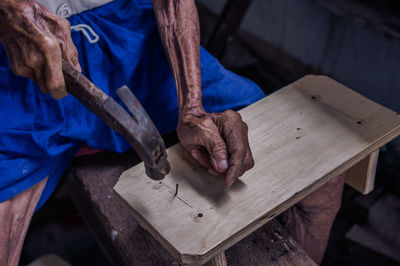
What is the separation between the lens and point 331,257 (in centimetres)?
199

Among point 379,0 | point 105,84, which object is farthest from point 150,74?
point 379,0

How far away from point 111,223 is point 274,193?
0.50 m

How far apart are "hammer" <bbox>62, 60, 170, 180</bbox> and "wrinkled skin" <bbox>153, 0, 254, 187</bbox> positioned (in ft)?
0.58

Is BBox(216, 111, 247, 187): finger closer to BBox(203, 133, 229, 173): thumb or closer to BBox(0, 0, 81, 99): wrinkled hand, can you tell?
BBox(203, 133, 229, 173): thumb

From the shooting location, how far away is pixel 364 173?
135cm

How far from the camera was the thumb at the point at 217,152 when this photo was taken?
1059 millimetres

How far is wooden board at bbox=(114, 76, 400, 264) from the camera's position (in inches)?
38.7

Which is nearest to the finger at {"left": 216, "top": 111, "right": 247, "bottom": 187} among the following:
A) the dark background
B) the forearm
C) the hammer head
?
the forearm

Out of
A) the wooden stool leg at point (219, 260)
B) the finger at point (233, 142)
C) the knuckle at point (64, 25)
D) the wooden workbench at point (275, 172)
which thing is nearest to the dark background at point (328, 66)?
the wooden workbench at point (275, 172)

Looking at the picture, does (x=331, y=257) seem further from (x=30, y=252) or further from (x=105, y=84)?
(x=30, y=252)

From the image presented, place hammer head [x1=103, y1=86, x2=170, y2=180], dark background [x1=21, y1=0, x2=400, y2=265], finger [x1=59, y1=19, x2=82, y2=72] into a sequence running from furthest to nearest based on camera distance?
1. dark background [x1=21, y1=0, x2=400, y2=265]
2. finger [x1=59, y1=19, x2=82, y2=72]
3. hammer head [x1=103, y1=86, x2=170, y2=180]

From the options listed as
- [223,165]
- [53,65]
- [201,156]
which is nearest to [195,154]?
[201,156]

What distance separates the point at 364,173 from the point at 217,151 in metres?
0.56

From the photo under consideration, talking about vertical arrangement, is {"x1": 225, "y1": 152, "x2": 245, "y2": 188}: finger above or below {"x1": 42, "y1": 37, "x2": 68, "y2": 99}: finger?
below
